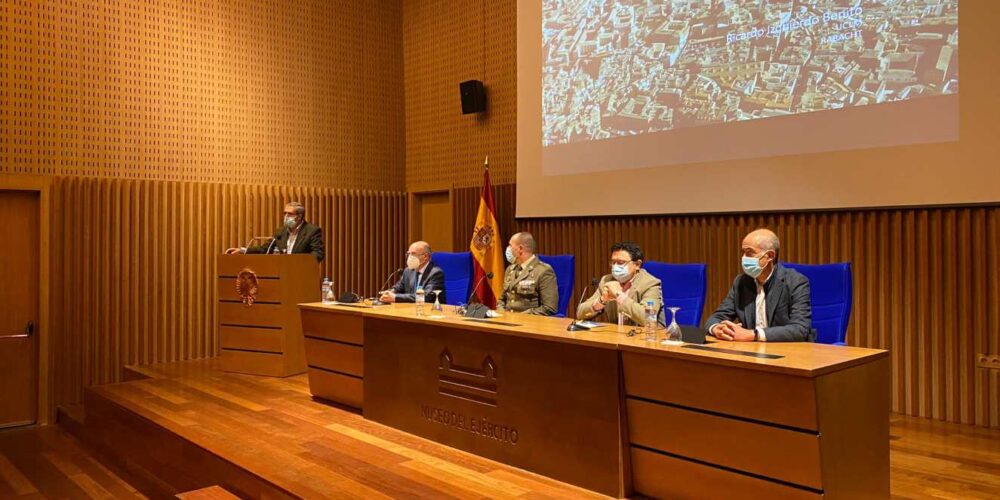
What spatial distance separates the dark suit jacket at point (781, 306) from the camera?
318 centimetres

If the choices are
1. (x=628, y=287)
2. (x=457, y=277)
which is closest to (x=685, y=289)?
(x=628, y=287)

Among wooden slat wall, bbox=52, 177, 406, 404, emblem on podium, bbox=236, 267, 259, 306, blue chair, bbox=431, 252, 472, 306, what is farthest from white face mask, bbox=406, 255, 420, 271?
wooden slat wall, bbox=52, 177, 406, 404

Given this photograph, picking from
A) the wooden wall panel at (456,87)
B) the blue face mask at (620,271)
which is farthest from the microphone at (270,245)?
the blue face mask at (620,271)

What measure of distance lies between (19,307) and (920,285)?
6.48 meters

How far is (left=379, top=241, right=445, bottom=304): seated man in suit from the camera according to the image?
5.20m

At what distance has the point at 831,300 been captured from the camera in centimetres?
357

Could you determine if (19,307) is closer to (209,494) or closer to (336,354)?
(336,354)

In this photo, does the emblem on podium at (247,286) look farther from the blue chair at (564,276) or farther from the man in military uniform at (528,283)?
the blue chair at (564,276)

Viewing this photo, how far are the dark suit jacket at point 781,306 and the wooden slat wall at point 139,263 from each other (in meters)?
4.90

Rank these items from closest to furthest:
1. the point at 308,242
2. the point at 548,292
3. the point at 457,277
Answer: the point at 548,292
the point at 457,277
the point at 308,242

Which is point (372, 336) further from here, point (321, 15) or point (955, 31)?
point (321, 15)

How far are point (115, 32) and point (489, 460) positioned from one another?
16.5 feet

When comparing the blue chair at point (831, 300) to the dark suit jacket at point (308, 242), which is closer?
the blue chair at point (831, 300)

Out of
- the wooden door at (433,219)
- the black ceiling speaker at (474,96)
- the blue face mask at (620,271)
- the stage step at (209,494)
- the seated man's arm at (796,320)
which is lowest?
the stage step at (209,494)
